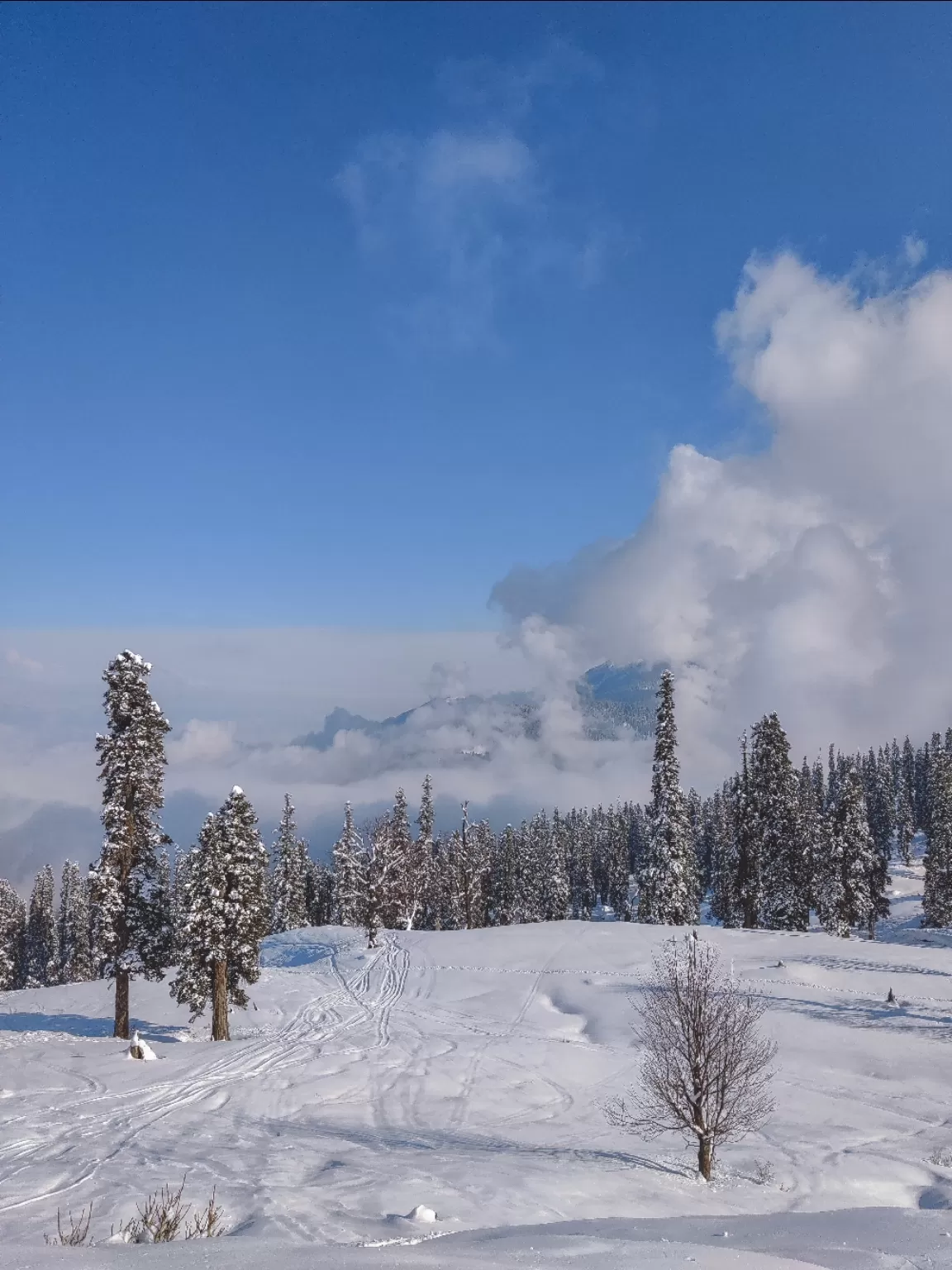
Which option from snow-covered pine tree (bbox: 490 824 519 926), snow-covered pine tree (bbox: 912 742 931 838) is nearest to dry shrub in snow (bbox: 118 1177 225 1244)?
snow-covered pine tree (bbox: 490 824 519 926)

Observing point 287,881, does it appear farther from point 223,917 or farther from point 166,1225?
point 166,1225

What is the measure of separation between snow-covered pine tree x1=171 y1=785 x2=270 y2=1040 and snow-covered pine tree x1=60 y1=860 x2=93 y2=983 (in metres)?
64.1

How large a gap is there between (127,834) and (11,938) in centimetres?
8447

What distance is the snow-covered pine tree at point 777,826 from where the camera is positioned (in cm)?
5853

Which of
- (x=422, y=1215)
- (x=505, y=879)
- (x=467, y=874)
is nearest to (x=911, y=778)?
(x=505, y=879)

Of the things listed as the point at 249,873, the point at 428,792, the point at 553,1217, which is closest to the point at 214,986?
the point at 249,873

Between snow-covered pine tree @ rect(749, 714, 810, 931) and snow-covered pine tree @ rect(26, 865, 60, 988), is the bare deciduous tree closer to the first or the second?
snow-covered pine tree @ rect(749, 714, 810, 931)

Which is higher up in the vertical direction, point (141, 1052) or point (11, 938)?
point (141, 1052)

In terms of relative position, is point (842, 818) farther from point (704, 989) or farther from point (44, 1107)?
point (44, 1107)

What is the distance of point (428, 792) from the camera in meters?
96.6

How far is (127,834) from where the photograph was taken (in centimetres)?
3556

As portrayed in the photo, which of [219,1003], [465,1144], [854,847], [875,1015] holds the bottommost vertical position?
[875,1015]

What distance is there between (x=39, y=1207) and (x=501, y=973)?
41.9m

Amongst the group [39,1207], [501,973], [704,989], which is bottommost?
[501,973]
